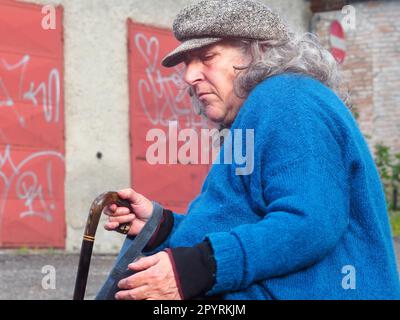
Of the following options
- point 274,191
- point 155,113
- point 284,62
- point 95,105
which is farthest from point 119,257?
point 155,113

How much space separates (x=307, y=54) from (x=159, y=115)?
861cm

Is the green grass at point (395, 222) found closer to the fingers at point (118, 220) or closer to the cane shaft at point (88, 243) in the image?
the fingers at point (118, 220)

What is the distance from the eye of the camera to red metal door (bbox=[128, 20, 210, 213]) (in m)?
11.0

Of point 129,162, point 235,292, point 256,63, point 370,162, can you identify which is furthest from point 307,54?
point 129,162

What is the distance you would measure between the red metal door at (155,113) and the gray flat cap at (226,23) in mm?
7987

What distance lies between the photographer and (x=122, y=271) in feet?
8.82

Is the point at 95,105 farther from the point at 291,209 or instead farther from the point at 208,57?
the point at 291,209

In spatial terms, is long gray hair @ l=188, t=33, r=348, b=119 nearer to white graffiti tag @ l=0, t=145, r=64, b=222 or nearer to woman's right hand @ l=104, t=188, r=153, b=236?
woman's right hand @ l=104, t=188, r=153, b=236

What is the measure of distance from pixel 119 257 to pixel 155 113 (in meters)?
8.54

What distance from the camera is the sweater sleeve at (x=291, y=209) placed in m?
2.33

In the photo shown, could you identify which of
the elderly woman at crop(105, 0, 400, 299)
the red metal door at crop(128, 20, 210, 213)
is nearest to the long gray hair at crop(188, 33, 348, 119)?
the elderly woman at crop(105, 0, 400, 299)

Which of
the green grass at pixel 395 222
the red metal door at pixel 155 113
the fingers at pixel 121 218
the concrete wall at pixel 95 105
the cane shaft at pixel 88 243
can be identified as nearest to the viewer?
the cane shaft at pixel 88 243

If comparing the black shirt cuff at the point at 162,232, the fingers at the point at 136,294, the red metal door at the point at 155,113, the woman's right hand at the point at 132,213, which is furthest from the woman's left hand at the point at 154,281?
the red metal door at the point at 155,113

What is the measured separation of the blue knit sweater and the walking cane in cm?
21
